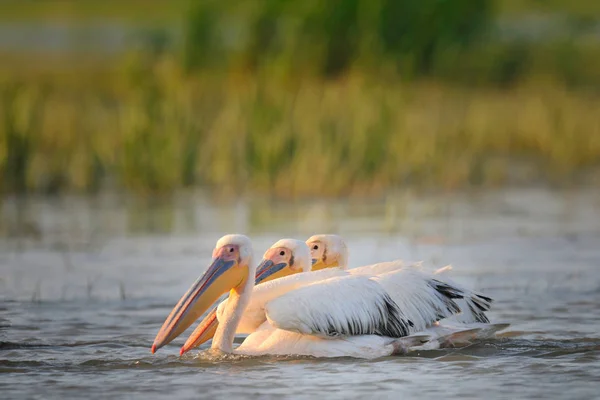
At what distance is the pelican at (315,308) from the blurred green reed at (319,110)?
5.39m

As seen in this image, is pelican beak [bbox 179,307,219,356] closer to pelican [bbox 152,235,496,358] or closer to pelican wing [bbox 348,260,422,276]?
pelican [bbox 152,235,496,358]

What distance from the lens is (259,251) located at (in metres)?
9.29

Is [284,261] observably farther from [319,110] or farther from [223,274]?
[319,110]

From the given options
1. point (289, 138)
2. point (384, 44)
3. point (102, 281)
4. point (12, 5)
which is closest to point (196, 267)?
point (102, 281)

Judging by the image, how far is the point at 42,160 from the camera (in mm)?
13055

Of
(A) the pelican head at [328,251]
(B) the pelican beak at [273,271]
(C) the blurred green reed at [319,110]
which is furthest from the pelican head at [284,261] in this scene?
(C) the blurred green reed at [319,110]

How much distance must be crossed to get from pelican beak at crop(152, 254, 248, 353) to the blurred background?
0.26 m

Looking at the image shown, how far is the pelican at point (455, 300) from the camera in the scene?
654 centimetres

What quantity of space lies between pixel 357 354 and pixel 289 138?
6078mm

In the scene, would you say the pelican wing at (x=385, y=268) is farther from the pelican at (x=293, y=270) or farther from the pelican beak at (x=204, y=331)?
the pelican beak at (x=204, y=331)

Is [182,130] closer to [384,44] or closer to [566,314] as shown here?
[566,314]

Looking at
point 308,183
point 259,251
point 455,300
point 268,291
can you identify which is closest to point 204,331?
point 268,291

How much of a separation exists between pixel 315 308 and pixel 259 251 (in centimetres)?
306

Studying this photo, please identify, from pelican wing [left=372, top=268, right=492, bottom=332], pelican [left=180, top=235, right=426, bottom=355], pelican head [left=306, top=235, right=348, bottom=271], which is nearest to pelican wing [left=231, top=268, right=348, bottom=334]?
pelican [left=180, top=235, right=426, bottom=355]
